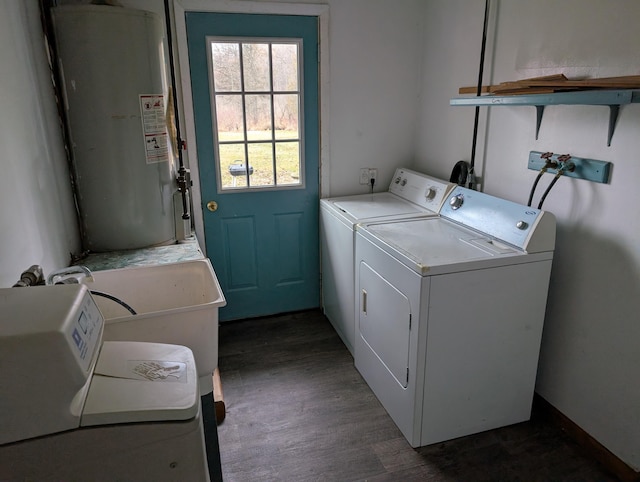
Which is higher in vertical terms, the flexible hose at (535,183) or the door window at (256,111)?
the door window at (256,111)

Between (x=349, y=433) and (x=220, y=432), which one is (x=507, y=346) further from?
(x=220, y=432)

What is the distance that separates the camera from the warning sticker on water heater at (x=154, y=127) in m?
2.09

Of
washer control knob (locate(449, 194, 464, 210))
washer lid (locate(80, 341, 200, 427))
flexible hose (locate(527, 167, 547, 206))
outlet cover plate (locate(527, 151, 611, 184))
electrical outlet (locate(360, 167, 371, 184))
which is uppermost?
outlet cover plate (locate(527, 151, 611, 184))

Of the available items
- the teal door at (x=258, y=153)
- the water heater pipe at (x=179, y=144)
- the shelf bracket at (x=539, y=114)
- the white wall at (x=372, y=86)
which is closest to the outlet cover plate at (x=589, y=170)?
the shelf bracket at (x=539, y=114)

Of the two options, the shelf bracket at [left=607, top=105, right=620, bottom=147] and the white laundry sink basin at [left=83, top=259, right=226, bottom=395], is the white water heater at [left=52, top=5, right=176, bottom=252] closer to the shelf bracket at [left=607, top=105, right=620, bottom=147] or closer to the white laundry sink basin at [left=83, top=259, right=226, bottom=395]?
the white laundry sink basin at [left=83, top=259, right=226, bottom=395]

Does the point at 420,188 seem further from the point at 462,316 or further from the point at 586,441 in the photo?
the point at 586,441

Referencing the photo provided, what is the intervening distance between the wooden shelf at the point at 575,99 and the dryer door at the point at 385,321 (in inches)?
36.3

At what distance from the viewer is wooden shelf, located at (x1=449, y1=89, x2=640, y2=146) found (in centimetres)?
140

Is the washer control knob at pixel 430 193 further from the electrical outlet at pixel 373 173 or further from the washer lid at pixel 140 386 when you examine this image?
the washer lid at pixel 140 386

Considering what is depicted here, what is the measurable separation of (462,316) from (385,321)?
0.38m

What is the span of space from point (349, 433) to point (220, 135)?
1.85 meters

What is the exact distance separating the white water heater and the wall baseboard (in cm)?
207

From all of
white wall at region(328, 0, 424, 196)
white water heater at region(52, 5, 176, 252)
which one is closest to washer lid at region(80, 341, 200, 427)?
white water heater at region(52, 5, 176, 252)

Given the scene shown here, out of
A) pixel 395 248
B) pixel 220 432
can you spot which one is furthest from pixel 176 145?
pixel 220 432
